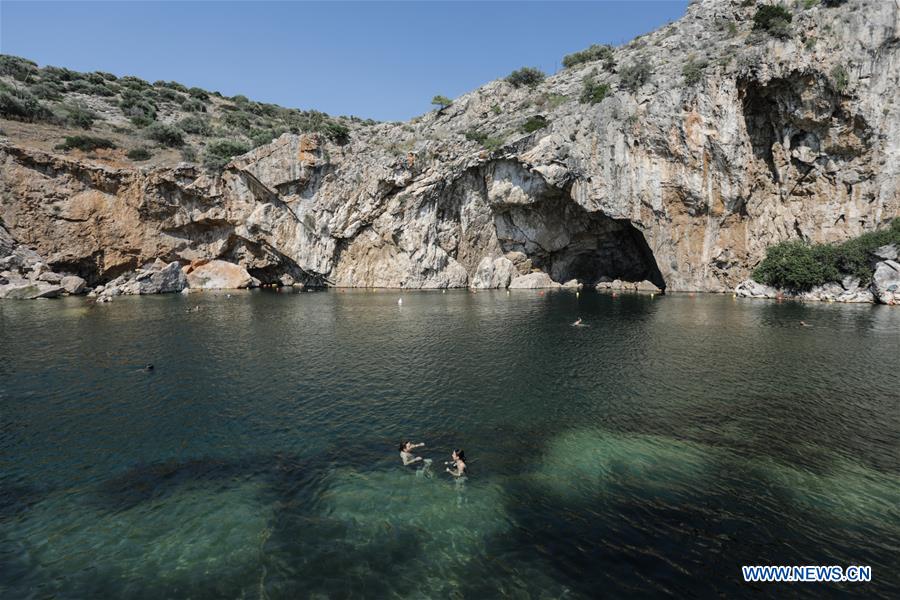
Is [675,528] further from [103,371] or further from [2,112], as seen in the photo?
[2,112]

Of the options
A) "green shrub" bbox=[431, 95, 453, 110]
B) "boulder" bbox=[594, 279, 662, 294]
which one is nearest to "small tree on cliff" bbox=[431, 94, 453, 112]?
"green shrub" bbox=[431, 95, 453, 110]

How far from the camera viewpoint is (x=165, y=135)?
73.4 m

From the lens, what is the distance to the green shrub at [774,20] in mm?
53022

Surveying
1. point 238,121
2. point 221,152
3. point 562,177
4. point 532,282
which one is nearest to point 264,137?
point 221,152

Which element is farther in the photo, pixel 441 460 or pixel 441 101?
pixel 441 101

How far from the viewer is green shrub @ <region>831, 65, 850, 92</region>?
51.2 meters

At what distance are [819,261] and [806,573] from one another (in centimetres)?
5885

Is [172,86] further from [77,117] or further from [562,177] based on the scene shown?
[562,177]

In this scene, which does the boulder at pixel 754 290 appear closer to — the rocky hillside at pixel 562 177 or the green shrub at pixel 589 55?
the rocky hillside at pixel 562 177

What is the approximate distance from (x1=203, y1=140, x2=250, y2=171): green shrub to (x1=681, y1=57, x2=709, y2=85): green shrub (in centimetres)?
6956

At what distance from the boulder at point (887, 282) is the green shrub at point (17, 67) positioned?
137 m

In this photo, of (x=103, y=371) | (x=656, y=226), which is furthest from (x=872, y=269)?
(x=103, y=371)

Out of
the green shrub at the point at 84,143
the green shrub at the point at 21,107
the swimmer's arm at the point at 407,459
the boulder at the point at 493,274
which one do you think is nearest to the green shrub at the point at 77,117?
the green shrub at the point at 21,107

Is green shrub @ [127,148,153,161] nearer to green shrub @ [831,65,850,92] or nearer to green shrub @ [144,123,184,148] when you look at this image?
green shrub @ [144,123,184,148]
